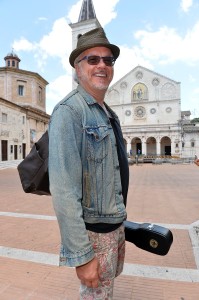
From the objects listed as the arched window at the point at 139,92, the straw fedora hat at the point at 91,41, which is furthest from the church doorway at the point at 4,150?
the arched window at the point at 139,92

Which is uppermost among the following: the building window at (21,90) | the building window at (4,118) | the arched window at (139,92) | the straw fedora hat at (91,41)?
the arched window at (139,92)

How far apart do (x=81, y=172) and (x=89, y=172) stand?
73mm

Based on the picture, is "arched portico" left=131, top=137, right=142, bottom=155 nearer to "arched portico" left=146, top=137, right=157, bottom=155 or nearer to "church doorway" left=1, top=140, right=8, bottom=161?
"arched portico" left=146, top=137, right=157, bottom=155

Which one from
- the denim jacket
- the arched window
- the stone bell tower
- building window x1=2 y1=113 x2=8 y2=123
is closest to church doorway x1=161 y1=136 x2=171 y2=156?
the arched window

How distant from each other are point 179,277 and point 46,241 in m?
2.79

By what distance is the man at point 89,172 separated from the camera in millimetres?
1583

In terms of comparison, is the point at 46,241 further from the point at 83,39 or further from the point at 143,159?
the point at 143,159

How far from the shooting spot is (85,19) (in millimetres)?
49344

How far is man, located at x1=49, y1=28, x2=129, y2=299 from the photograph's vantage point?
62.3 inches

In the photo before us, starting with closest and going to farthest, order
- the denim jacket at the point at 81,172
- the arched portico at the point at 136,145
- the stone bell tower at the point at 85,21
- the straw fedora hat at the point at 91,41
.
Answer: the denim jacket at the point at 81,172, the straw fedora hat at the point at 91,41, the stone bell tower at the point at 85,21, the arched portico at the point at 136,145

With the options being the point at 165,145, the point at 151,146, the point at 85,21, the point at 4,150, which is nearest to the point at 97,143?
the point at 4,150

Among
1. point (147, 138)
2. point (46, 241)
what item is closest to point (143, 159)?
point (147, 138)

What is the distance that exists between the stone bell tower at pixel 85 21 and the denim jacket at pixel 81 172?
48.4 m

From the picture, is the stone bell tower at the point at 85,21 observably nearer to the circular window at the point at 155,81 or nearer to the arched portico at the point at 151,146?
the circular window at the point at 155,81
